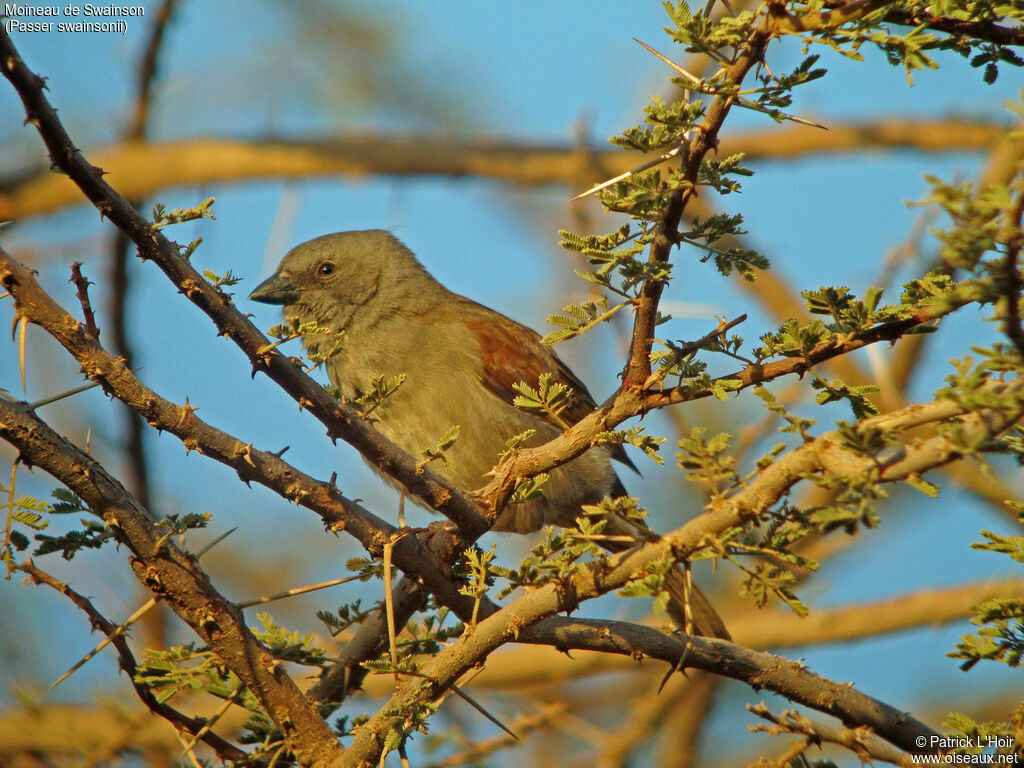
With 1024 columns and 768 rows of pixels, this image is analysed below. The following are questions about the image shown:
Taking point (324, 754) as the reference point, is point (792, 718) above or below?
below

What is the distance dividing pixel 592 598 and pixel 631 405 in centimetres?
57

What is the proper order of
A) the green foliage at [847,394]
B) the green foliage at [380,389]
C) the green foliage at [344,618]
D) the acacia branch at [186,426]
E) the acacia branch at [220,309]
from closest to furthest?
the acacia branch at [220,309]
the acacia branch at [186,426]
the green foliage at [847,394]
the green foliage at [380,389]
the green foliage at [344,618]

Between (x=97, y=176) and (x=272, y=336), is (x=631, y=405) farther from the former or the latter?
(x=97, y=176)

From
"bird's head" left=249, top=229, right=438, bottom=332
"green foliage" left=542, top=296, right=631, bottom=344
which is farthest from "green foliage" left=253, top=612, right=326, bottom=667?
"bird's head" left=249, top=229, right=438, bottom=332

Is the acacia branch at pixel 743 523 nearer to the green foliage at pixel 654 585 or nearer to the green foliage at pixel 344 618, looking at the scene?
the green foliage at pixel 654 585

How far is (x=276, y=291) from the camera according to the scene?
19.5ft

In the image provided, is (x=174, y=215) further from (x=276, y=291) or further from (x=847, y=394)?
(x=276, y=291)

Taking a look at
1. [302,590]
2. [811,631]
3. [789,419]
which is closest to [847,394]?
[789,419]

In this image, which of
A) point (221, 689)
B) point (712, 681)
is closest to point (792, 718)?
point (221, 689)

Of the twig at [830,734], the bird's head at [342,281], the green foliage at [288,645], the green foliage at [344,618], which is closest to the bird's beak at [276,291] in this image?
the bird's head at [342,281]

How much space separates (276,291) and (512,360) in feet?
5.25

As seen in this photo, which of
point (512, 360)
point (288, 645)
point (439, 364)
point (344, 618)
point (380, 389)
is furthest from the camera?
point (512, 360)

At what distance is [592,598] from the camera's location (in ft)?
8.76

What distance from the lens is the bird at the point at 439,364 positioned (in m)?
5.23
